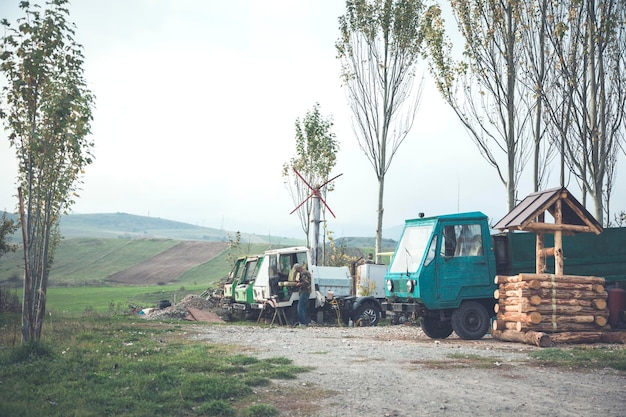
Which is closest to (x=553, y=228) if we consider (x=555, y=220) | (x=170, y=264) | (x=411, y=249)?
(x=555, y=220)

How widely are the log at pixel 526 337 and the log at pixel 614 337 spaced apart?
5.53 feet

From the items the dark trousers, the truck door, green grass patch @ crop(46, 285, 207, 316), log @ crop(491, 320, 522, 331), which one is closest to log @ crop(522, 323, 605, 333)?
log @ crop(491, 320, 522, 331)

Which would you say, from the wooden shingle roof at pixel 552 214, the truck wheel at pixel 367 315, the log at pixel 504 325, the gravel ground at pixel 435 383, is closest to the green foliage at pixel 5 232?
the truck wheel at pixel 367 315

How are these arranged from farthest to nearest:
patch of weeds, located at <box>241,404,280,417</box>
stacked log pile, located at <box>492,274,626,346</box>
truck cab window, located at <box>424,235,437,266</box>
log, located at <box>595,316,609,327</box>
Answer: truck cab window, located at <box>424,235,437,266</box> < log, located at <box>595,316,609,327</box> < stacked log pile, located at <box>492,274,626,346</box> < patch of weeds, located at <box>241,404,280,417</box>

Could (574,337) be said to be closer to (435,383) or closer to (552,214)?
(552,214)

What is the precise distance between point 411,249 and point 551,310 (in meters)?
3.40

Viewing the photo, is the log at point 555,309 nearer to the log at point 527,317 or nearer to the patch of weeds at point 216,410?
the log at point 527,317

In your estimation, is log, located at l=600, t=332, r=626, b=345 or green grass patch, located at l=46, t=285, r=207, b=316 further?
green grass patch, located at l=46, t=285, r=207, b=316

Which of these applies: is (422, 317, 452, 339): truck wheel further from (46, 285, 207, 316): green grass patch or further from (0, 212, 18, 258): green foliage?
(46, 285, 207, 316): green grass patch

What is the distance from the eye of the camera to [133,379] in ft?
30.1

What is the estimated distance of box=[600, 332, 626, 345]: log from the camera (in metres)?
14.7

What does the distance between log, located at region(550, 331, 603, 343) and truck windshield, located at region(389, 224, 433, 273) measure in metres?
3.34

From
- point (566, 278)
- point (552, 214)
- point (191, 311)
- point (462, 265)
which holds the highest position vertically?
point (552, 214)

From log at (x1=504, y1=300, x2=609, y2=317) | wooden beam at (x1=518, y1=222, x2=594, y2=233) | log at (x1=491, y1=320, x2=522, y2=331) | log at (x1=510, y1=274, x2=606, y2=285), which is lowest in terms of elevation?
log at (x1=491, y1=320, x2=522, y2=331)
